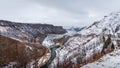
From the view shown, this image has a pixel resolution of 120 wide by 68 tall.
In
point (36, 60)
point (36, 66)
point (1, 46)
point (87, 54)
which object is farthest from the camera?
point (87, 54)

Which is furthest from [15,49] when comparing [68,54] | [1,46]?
[68,54]

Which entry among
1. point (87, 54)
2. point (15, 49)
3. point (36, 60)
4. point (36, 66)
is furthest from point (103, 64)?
point (87, 54)

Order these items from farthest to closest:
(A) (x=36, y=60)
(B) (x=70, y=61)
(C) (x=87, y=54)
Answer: (C) (x=87, y=54), (B) (x=70, y=61), (A) (x=36, y=60)

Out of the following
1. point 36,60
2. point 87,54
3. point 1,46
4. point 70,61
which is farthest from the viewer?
point 87,54

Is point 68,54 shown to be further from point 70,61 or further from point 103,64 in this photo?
point 103,64

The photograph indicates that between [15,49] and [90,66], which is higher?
[90,66]

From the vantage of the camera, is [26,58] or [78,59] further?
[78,59]

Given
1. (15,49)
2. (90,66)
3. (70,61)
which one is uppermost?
(90,66)

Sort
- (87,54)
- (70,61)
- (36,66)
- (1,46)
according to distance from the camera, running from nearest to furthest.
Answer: (36,66) → (1,46) → (70,61) → (87,54)

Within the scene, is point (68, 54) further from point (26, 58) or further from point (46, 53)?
point (26, 58)
